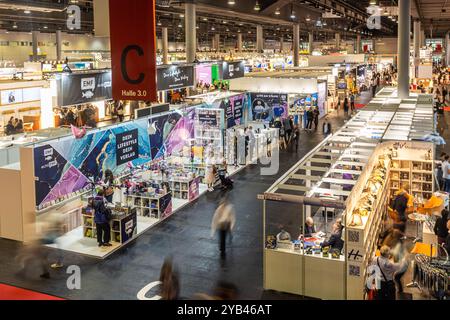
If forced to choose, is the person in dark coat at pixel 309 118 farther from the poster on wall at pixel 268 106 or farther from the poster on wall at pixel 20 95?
the poster on wall at pixel 20 95

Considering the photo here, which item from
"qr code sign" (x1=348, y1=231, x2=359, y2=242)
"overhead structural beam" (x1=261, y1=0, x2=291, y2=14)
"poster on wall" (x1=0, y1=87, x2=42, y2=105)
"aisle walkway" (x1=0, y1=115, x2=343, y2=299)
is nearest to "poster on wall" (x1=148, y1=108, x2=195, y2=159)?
"aisle walkway" (x1=0, y1=115, x2=343, y2=299)

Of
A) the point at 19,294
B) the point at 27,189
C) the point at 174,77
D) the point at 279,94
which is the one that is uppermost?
the point at 174,77

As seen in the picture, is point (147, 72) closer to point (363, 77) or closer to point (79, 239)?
point (79, 239)

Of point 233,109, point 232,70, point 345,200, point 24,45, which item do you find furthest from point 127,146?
Result: point 24,45

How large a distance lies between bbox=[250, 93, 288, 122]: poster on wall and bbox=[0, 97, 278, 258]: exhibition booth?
7.07m

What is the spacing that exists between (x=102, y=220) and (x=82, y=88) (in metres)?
5.92

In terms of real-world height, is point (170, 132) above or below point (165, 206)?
above

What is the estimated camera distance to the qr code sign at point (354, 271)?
7.76m

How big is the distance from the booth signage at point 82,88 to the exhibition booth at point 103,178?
1762 millimetres

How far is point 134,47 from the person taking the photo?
4988 millimetres

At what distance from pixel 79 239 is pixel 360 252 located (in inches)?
240

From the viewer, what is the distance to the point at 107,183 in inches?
495

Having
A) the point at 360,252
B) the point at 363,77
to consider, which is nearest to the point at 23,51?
the point at 363,77

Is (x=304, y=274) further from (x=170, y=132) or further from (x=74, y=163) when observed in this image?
(x=170, y=132)
